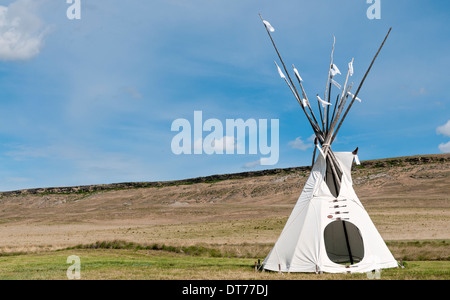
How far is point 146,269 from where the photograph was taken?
61.4ft

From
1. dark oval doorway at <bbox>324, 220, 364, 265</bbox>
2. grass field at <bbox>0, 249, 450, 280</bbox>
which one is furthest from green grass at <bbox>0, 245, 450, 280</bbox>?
dark oval doorway at <bbox>324, 220, 364, 265</bbox>

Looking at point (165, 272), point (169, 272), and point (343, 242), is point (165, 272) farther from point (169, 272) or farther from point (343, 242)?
point (343, 242)

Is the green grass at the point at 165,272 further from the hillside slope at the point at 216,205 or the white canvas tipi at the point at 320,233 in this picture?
the hillside slope at the point at 216,205

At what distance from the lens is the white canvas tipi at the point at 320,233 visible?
16.6 metres

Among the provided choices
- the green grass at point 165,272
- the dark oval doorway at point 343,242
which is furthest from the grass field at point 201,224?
the dark oval doorway at point 343,242

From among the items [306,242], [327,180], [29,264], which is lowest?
[29,264]

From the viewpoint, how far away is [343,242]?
69.3 feet

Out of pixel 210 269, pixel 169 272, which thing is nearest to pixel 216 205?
pixel 210 269

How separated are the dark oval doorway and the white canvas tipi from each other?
5.14 feet

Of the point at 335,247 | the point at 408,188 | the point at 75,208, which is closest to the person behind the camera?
the point at 335,247
